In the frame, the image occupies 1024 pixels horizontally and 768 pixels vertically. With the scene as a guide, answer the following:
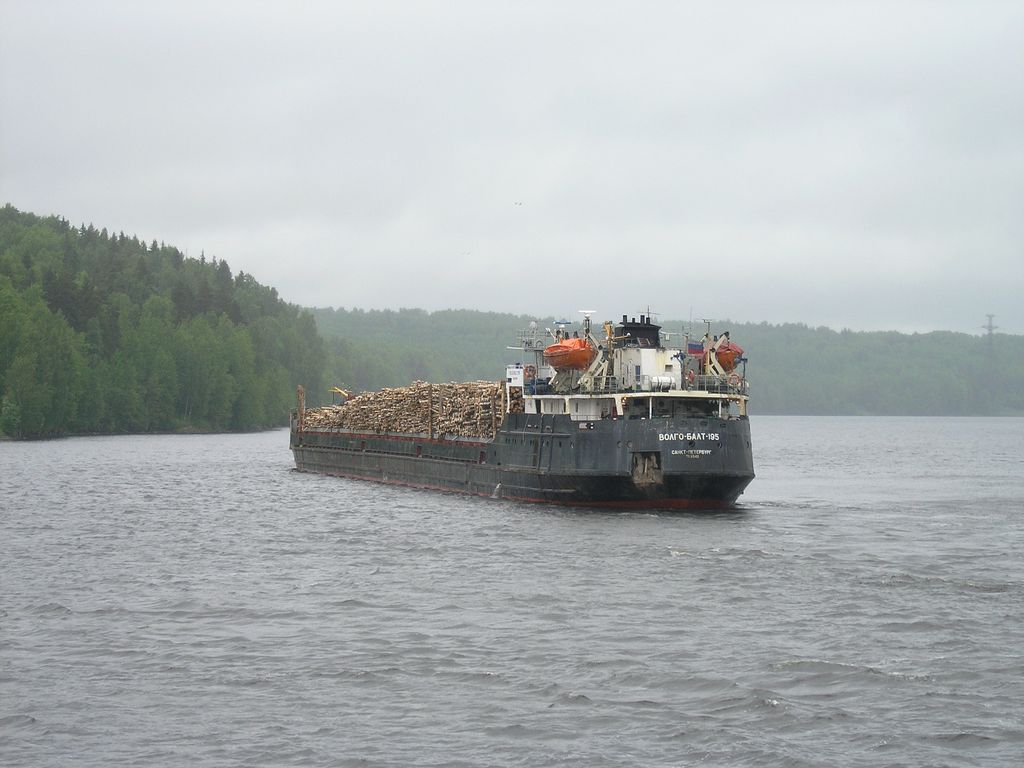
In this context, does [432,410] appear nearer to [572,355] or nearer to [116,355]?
[572,355]

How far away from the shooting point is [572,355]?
55.5 metres

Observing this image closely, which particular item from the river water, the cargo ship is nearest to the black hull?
the cargo ship

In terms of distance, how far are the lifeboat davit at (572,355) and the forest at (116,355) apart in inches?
3382

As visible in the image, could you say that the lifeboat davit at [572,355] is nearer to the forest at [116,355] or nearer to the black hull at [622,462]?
the black hull at [622,462]

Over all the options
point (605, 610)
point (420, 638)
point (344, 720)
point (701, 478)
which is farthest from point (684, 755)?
point (701, 478)

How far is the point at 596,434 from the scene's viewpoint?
51.1m

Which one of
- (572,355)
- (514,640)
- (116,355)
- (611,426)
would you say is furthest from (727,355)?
(116,355)

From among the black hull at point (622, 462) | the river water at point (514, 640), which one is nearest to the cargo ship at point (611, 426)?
the black hull at point (622, 462)

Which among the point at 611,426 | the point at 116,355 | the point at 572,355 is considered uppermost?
the point at 116,355

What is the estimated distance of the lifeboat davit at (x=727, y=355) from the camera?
5561 centimetres

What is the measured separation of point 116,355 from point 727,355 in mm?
115128

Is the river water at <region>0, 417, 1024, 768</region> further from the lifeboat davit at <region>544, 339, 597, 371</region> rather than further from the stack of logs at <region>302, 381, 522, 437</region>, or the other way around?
the stack of logs at <region>302, 381, 522, 437</region>

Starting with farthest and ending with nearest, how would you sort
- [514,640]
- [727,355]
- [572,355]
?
1. [727,355]
2. [572,355]
3. [514,640]

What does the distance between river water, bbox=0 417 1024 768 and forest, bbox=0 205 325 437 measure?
278ft
